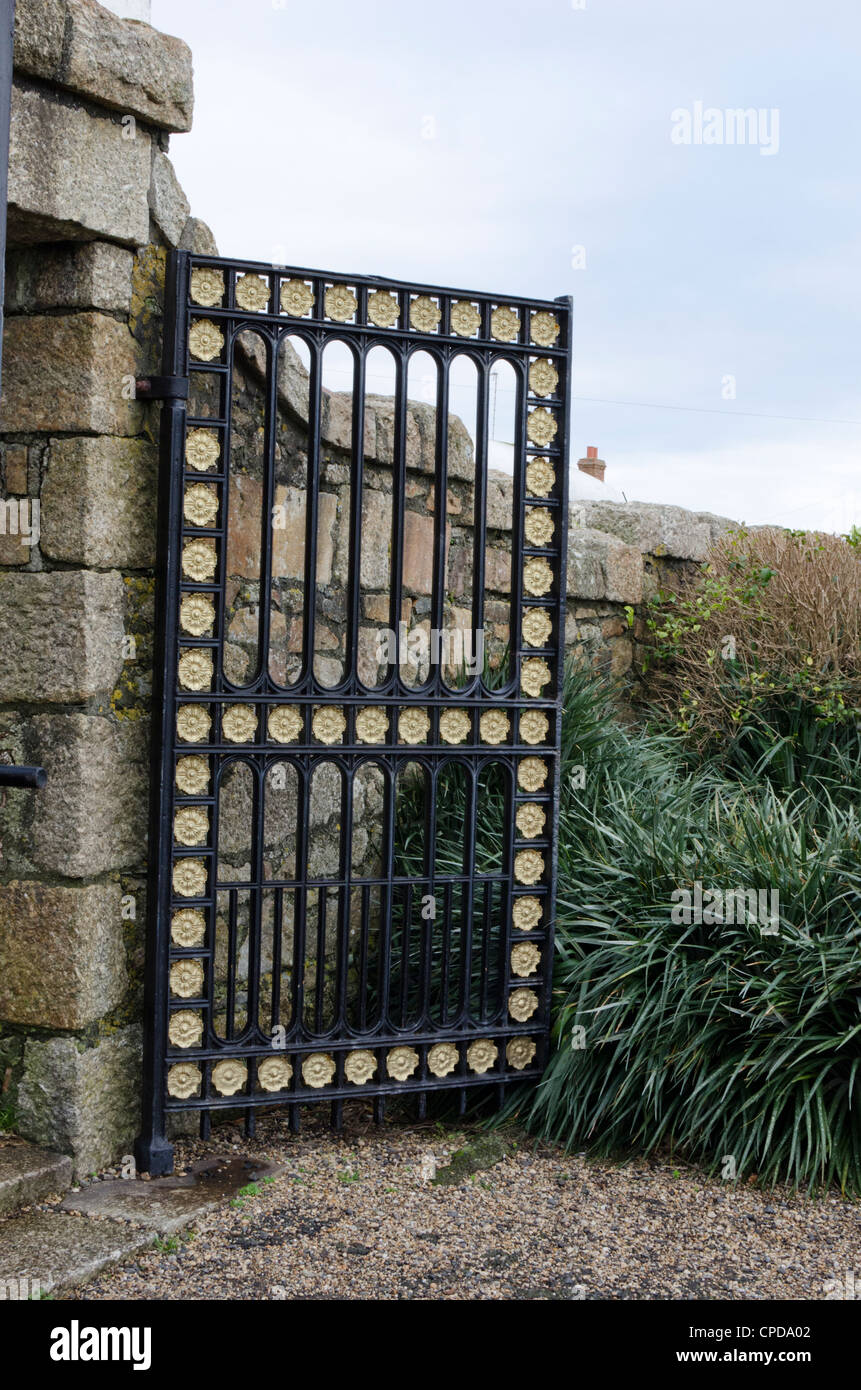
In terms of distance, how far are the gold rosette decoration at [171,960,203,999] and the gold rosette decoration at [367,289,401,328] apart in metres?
2.02

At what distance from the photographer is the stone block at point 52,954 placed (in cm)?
349

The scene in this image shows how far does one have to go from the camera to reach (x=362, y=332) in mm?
3904

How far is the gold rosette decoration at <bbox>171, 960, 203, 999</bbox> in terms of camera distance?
12.2 ft

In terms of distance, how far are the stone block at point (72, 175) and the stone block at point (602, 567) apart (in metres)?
3.10

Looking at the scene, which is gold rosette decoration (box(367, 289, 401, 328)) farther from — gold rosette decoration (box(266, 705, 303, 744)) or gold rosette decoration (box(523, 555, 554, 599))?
gold rosette decoration (box(266, 705, 303, 744))

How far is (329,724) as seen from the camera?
153 inches

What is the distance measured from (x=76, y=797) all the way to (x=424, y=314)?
1.83 meters

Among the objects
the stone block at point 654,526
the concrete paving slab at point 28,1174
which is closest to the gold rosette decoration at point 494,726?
the concrete paving slab at point 28,1174

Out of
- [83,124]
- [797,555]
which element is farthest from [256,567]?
[797,555]

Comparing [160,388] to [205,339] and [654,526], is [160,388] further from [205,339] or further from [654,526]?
[654,526]

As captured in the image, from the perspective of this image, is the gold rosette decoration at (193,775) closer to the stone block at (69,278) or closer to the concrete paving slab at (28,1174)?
the concrete paving slab at (28,1174)

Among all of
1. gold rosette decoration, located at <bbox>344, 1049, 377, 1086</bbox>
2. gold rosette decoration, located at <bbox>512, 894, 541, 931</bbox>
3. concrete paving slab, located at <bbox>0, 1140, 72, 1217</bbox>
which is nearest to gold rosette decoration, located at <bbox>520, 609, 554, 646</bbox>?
gold rosette decoration, located at <bbox>512, 894, 541, 931</bbox>

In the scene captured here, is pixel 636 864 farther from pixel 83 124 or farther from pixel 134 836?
pixel 83 124

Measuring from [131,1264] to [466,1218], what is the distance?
2.97ft
